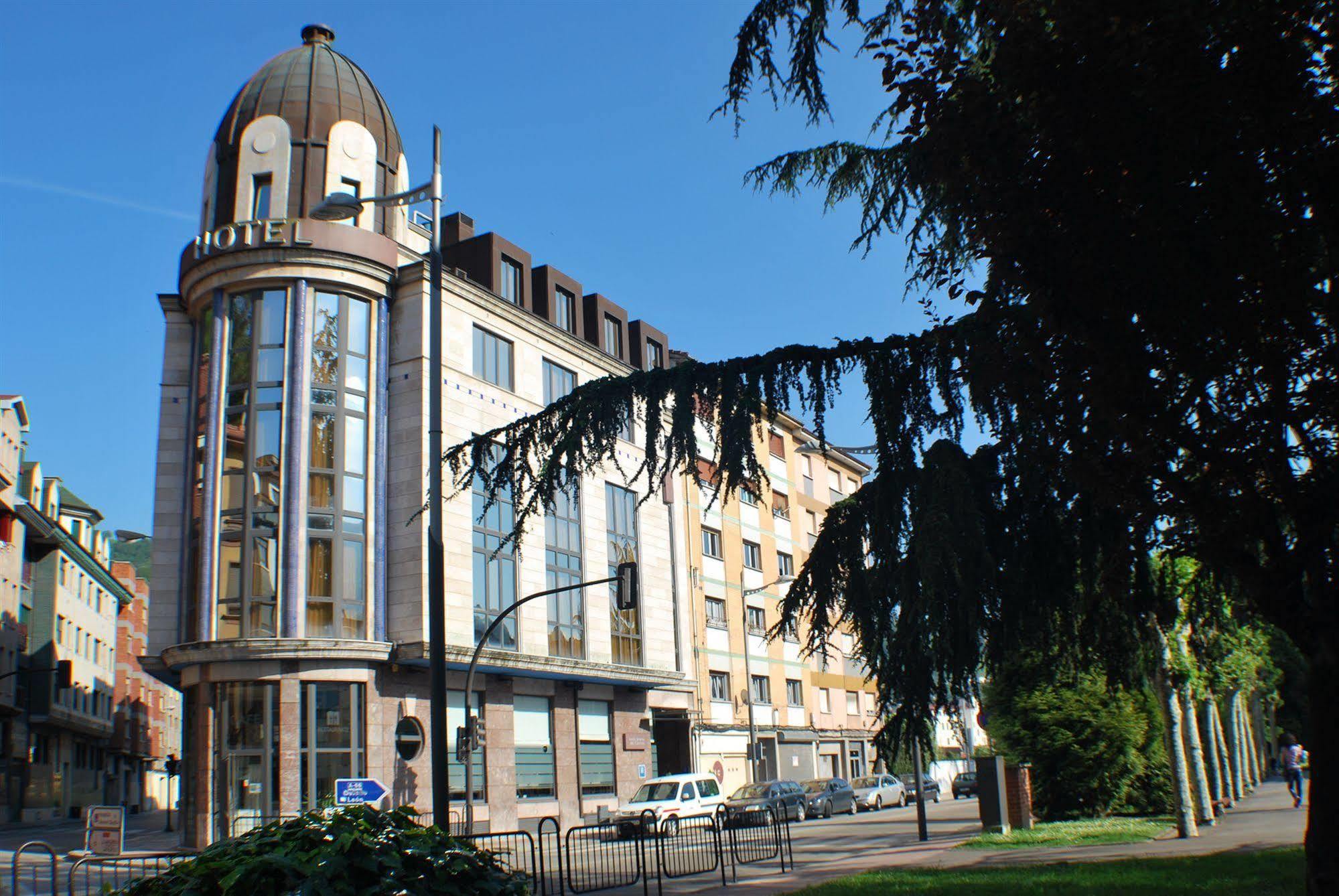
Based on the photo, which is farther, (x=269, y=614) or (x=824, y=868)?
(x=269, y=614)

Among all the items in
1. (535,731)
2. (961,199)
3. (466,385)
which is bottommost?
(535,731)

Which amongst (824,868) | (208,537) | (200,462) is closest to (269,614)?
(208,537)

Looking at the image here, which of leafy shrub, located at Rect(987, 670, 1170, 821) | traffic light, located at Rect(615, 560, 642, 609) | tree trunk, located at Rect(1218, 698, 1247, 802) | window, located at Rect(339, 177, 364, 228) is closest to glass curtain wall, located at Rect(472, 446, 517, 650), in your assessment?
window, located at Rect(339, 177, 364, 228)

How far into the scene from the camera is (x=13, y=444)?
166ft

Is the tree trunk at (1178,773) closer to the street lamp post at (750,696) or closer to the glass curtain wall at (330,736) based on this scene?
the glass curtain wall at (330,736)

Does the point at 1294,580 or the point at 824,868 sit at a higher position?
the point at 1294,580

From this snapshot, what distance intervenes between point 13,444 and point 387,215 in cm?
2666

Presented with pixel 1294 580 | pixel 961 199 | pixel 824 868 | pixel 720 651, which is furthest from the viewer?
pixel 720 651

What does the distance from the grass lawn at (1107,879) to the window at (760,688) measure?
35.6 m

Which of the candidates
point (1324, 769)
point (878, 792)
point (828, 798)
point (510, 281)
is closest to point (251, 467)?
point (510, 281)

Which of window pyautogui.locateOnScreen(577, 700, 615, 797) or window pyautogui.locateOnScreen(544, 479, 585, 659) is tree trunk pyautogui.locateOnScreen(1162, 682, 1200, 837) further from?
window pyautogui.locateOnScreen(577, 700, 615, 797)

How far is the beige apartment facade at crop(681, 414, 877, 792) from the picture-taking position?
152ft

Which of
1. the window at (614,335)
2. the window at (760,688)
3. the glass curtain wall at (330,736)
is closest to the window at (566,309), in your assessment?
the window at (614,335)

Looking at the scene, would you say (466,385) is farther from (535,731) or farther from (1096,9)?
(1096,9)
